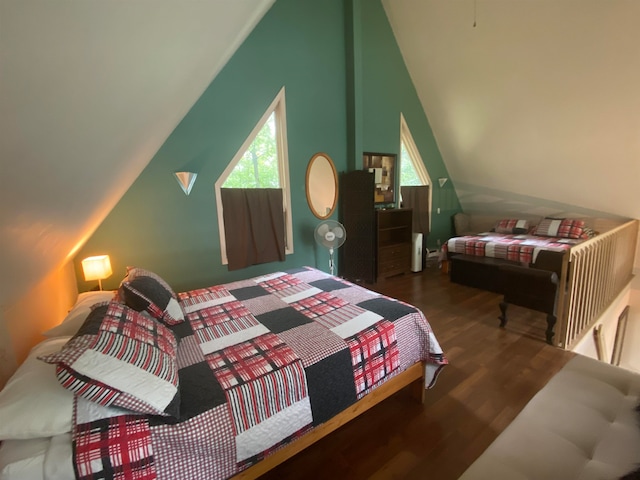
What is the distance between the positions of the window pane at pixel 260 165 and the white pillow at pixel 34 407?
247 centimetres

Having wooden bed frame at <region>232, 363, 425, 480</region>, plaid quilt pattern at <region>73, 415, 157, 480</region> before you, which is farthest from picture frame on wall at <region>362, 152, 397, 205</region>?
plaid quilt pattern at <region>73, 415, 157, 480</region>

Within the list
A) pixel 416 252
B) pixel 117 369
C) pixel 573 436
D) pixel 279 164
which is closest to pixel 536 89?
pixel 416 252

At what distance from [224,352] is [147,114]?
48.7 inches

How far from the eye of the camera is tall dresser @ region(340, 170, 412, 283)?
3955mm

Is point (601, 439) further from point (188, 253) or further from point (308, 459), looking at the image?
point (188, 253)

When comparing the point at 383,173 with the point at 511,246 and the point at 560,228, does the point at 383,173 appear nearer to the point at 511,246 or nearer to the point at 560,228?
the point at 511,246

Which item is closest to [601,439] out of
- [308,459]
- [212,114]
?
[308,459]

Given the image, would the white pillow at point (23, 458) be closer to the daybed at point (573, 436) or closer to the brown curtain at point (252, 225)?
the daybed at point (573, 436)

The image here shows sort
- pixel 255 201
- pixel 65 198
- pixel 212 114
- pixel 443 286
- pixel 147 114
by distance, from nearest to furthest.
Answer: pixel 65 198 < pixel 147 114 < pixel 212 114 < pixel 255 201 < pixel 443 286

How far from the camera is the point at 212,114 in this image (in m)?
3.00

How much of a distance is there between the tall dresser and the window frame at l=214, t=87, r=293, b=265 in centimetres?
93

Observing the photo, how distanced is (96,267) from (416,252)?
14.2ft

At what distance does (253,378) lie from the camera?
1259 millimetres

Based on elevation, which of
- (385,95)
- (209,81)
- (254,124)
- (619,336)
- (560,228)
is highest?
(385,95)
